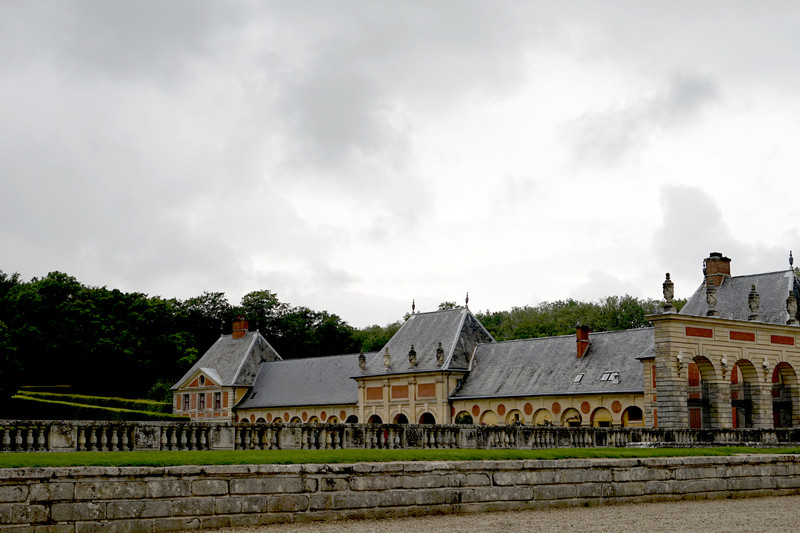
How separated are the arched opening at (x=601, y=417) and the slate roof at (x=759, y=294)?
250 inches

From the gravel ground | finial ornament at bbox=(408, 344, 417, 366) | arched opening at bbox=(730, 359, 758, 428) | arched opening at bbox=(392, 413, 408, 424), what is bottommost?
the gravel ground

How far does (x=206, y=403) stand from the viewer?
6600 cm

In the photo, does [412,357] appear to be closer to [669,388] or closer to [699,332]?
[699,332]

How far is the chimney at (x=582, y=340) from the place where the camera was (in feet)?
158

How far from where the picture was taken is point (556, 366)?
48625 mm

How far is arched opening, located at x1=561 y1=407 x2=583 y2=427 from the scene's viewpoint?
46.1m

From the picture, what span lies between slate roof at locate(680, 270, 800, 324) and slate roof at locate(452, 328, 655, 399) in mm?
3284

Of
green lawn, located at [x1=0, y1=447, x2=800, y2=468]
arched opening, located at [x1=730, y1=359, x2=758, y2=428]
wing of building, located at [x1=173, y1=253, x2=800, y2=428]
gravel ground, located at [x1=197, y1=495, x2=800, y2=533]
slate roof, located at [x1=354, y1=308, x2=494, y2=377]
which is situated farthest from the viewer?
slate roof, located at [x1=354, y1=308, x2=494, y2=377]

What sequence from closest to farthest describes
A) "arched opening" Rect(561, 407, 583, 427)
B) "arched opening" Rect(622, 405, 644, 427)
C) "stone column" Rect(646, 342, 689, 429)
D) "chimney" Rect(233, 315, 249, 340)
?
"stone column" Rect(646, 342, 689, 429)
"arched opening" Rect(622, 405, 644, 427)
"arched opening" Rect(561, 407, 583, 427)
"chimney" Rect(233, 315, 249, 340)

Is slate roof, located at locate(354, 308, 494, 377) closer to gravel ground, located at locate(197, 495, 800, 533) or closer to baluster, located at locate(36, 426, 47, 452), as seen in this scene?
baluster, located at locate(36, 426, 47, 452)

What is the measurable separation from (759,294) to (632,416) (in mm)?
8329

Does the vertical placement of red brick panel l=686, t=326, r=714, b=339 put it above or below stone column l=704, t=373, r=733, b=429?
above

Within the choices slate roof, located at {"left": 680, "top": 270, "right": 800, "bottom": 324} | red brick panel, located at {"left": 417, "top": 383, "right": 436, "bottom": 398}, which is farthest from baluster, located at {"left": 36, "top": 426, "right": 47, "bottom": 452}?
red brick panel, located at {"left": 417, "top": 383, "right": 436, "bottom": 398}

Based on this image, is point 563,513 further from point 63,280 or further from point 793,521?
point 63,280
